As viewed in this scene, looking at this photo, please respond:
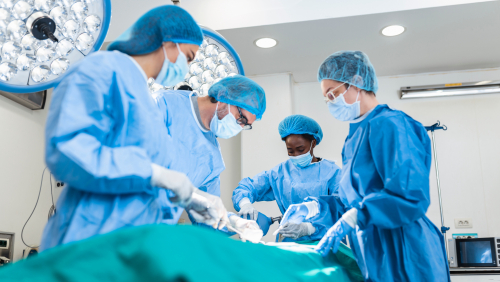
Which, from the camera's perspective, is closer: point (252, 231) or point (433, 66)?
point (252, 231)

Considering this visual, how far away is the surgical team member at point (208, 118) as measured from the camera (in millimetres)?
1715

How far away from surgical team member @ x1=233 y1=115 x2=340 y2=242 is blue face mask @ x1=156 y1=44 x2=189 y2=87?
126 centimetres

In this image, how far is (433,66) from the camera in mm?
3887

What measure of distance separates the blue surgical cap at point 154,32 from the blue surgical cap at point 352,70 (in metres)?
0.75

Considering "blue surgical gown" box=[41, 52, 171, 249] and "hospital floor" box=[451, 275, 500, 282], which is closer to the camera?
"blue surgical gown" box=[41, 52, 171, 249]

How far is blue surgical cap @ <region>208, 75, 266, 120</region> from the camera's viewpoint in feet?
5.91

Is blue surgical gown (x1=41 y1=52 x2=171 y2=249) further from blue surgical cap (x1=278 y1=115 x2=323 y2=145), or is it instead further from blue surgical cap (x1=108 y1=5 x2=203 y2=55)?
blue surgical cap (x1=278 y1=115 x2=323 y2=145)

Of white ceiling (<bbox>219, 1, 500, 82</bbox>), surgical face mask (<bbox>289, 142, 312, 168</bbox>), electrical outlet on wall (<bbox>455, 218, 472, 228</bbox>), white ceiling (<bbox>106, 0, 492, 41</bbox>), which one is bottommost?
electrical outlet on wall (<bbox>455, 218, 472, 228</bbox>)

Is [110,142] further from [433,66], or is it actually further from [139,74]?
[433,66]

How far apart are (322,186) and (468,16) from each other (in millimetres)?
1759

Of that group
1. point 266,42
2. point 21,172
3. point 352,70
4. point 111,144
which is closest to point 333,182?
point 352,70

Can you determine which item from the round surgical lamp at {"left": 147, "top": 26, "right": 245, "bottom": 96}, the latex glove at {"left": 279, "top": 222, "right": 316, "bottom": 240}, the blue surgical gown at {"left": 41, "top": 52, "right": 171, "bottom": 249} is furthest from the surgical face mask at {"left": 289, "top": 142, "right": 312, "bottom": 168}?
the blue surgical gown at {"left": 41, "top": 52, "right": 171, "bottom": 249}

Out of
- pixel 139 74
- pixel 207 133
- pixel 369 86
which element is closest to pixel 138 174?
pixel 139 74

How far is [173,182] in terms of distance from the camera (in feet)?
3.74
